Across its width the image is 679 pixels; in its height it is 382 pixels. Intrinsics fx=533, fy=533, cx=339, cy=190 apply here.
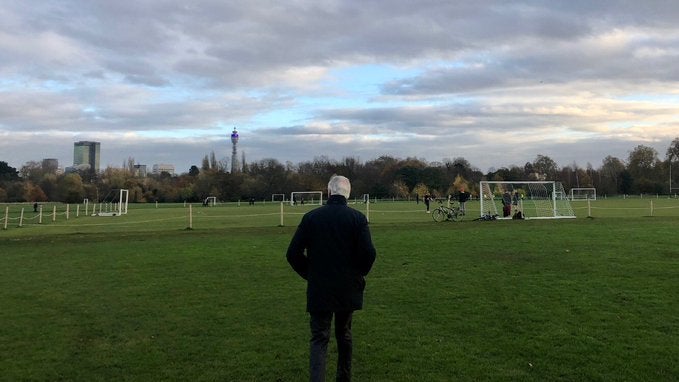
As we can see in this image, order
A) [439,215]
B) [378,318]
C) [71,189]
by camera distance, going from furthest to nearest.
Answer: [71,189], [439,215], [378,318]

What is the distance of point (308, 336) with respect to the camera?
6.41m

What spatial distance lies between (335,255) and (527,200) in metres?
36.5

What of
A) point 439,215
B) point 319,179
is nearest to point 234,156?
point 319,179

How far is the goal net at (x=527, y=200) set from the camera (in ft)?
Answer: 99.6

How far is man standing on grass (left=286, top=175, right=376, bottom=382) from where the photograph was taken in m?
4.44

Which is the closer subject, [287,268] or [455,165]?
[287,268]

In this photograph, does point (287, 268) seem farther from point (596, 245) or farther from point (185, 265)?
point (596, 245)

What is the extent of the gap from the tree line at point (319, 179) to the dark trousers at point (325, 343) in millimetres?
101117

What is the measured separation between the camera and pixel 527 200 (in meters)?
38.4

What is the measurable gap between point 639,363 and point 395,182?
112m

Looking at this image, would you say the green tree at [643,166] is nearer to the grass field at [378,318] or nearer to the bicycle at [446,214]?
the bicycle at [446,214]

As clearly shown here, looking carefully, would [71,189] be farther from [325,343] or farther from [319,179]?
[325,343]

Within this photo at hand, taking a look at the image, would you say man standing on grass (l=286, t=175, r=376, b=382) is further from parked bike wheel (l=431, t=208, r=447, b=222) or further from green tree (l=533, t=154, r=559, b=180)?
green tree (l=533, t=154, r=559, b=180)

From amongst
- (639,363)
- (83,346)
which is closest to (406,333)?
(639,363)
